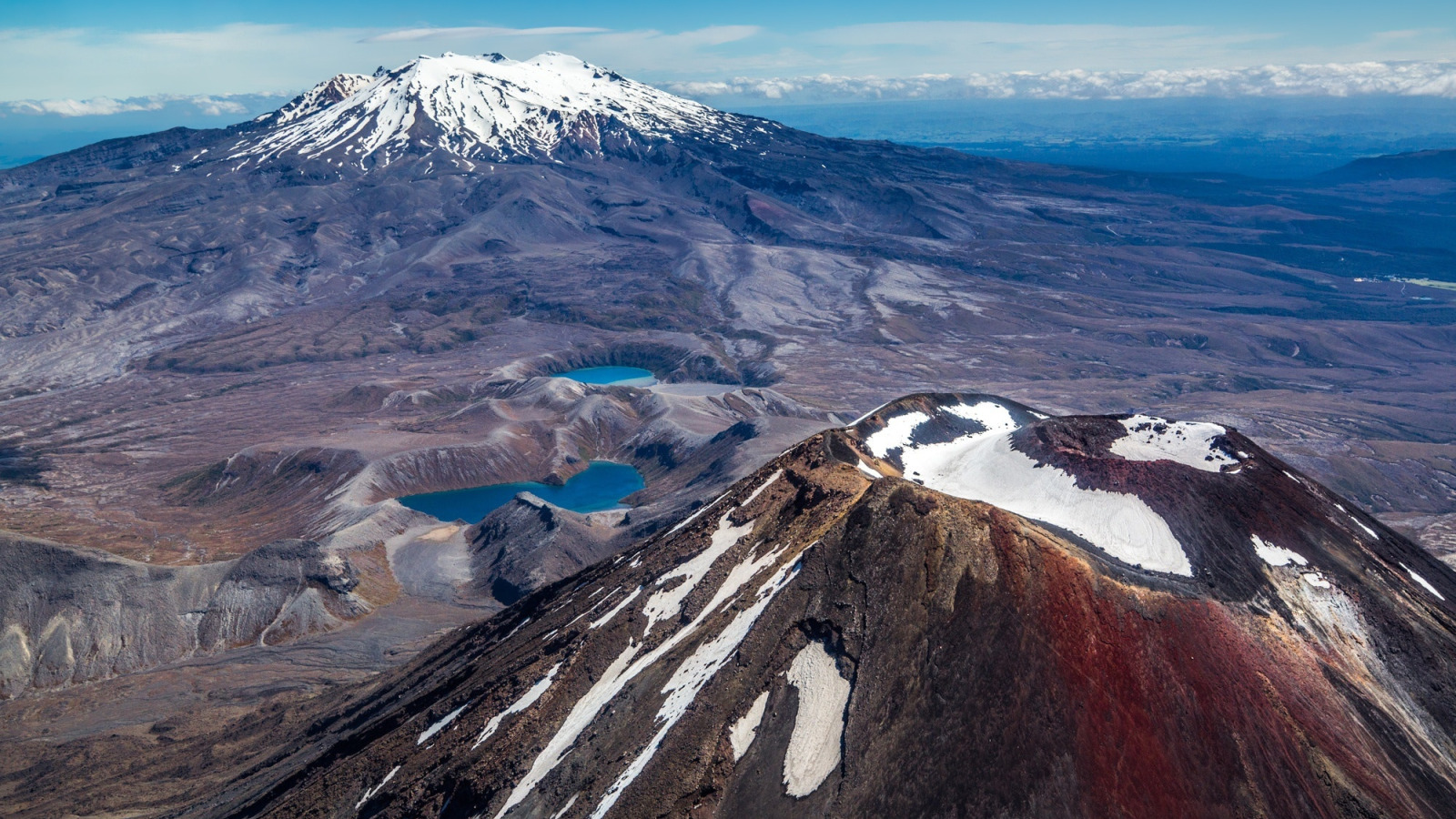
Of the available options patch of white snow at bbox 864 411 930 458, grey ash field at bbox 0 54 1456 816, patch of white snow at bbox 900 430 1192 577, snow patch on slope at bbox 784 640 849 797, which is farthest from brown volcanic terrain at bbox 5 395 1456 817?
patch of white snow at bbox 864 411 930 458

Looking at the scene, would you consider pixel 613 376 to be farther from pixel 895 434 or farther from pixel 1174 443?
pixel 1174 443

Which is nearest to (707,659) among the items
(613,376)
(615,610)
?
(615,610)

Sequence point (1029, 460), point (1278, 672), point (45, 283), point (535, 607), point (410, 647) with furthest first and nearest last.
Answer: point (45, 283) → point (410, 647) → point (535, 607) → point (1029, 460) → point (1278, 672)

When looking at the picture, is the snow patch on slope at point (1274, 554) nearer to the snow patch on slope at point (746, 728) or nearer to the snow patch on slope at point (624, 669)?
the snow patch on slope at point (624, 669)

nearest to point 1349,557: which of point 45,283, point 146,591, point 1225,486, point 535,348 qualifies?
point 1225,486

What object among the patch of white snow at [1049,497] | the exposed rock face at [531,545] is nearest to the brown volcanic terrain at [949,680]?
the patch of white snow at [1049,497]

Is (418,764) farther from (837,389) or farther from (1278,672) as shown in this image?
(837,389)
